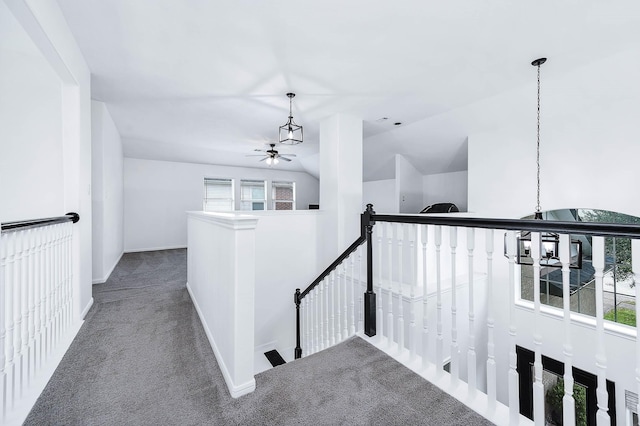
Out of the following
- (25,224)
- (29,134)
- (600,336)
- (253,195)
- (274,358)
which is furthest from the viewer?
(253,195)

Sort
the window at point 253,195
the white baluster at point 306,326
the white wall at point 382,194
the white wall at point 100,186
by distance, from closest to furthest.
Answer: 1. the white baluster at point 306,326
2. the white wall at point 100,186
3. the white wall at point 382,194
4. the window at point 253,195

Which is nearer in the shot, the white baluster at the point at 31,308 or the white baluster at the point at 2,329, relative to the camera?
the white baluster at the point at 2,329

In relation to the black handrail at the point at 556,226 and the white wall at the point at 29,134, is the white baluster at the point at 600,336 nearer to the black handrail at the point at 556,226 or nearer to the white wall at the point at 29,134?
the black handrail at the point at 556,226

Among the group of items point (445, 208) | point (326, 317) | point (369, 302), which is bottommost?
point (326, 317)

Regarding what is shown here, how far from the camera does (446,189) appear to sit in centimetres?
643

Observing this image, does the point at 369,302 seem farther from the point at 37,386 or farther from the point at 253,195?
the point at 253,195

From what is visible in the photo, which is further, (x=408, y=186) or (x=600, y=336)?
(x=408, y=186)

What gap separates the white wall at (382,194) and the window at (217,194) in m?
4.25

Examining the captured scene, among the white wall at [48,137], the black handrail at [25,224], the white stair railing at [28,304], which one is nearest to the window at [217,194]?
the white wall at [48,137]

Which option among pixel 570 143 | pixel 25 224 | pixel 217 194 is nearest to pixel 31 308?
pixel 25 224

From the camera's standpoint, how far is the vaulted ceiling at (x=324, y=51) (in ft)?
7.01

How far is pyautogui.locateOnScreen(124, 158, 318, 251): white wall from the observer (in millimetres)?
6906

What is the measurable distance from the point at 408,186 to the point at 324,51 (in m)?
4.50

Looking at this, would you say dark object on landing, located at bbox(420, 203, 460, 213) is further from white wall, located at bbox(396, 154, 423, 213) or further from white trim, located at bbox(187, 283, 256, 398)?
white trim, located at bbox(187, 283, 256, 398)
